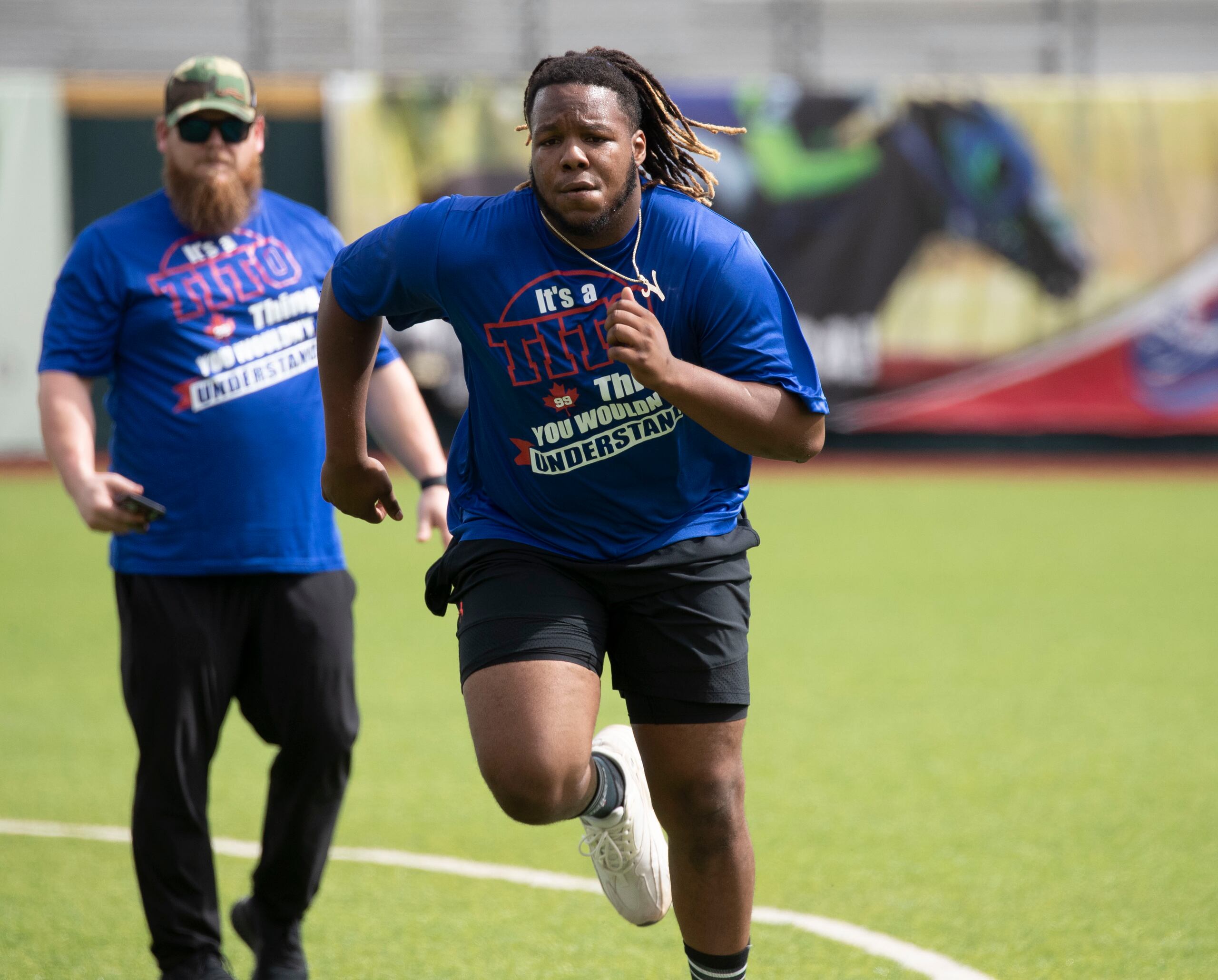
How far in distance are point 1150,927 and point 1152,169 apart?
14.9 metres

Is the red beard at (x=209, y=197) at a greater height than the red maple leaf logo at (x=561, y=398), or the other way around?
the red beard at (x=209, y=197)

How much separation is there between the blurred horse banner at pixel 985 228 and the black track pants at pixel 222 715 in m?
13.8

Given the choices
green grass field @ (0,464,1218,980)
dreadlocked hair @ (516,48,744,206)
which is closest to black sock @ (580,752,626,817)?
green grass field @ (0,464,1218,980)

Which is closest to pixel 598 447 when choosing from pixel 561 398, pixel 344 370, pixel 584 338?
pixel 561 398

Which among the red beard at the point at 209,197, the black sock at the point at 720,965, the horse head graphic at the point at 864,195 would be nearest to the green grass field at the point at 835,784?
the black sock at the point at 720,965

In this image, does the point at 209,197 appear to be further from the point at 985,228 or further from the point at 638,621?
the point at 985,228

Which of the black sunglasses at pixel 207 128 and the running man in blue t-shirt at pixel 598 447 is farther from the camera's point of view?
the black sunglasses at pixel 207 128

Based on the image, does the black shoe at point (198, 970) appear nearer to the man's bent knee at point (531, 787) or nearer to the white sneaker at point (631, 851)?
the white sneaker at point (631, 851)

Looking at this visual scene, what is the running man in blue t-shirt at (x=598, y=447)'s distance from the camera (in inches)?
125

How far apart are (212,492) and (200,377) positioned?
0.30 meters

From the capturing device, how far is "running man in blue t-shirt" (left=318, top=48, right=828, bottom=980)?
3182 millimetres

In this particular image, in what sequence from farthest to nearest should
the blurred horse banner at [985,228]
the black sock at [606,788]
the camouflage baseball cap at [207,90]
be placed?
the blurred horse banner at [985,228] < the camouflage baseball cap at [207,90] < the black sock at [606,788]

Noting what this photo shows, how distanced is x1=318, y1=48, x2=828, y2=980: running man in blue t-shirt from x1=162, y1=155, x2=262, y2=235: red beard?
0.75 meters

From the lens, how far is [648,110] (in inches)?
136
